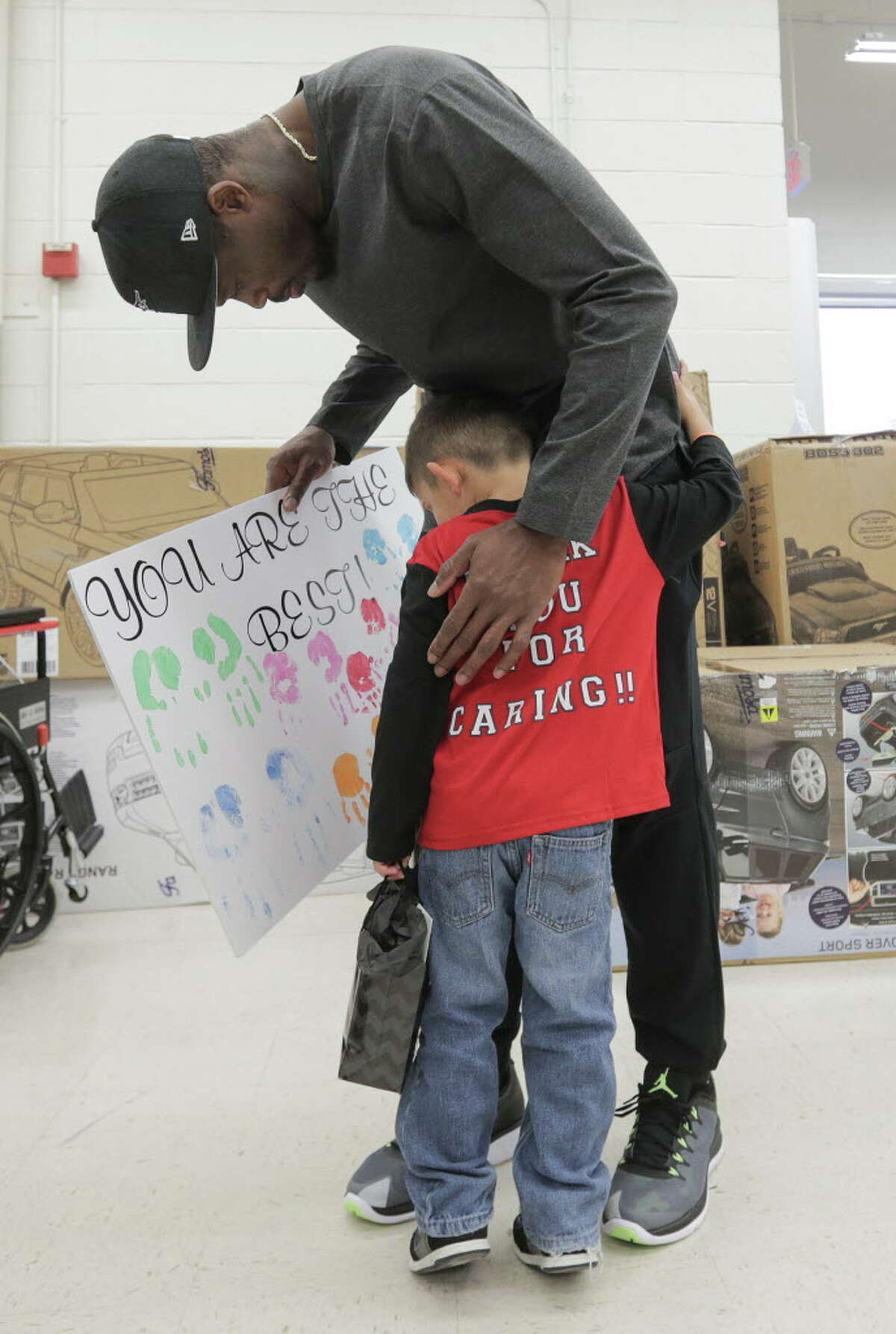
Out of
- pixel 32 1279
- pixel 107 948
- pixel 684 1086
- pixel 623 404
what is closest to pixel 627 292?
pixel 623 404

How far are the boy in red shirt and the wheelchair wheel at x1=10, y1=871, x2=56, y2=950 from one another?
1379 mm

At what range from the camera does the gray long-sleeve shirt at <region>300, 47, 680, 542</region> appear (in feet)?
2.73

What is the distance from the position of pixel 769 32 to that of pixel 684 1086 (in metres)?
2.80

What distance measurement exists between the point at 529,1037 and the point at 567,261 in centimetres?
66

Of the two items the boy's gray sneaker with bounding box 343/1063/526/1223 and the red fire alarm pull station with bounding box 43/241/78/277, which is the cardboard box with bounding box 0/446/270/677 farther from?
the boy's gray sneaker with bounding box 343/1063/526/1223

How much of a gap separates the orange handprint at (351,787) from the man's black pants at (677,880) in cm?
26

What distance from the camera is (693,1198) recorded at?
105cm

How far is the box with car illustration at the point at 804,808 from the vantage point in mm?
1861

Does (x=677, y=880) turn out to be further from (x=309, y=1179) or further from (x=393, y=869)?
(x=309, y=1179)

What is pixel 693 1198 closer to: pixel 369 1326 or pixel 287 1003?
pixel 369 1326

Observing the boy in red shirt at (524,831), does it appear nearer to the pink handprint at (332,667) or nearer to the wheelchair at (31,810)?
the pink handprint at (332,667)

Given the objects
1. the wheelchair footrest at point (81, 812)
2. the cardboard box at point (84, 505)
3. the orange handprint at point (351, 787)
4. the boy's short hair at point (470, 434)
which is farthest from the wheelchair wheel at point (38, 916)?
the boy's short hair at point (470, 434)

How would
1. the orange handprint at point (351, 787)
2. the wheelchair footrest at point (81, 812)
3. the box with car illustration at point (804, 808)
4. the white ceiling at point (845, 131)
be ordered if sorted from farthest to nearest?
the white ceiling at point (845, 131)
the wheelchair footrest at point (81, 812)
the box with car illustration at point (804, 808)
the orange handprint at point (351, 787)

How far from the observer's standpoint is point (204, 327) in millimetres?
945
